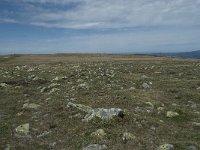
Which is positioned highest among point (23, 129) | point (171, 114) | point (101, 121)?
point (101, 121)

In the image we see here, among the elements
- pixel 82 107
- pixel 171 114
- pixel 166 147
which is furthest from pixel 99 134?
pixel 171 114

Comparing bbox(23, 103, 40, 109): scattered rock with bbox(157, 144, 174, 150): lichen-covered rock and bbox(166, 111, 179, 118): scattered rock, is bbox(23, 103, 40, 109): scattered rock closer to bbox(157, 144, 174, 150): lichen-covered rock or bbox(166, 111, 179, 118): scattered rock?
bbox(166, 111, 179, 118): scattered rock

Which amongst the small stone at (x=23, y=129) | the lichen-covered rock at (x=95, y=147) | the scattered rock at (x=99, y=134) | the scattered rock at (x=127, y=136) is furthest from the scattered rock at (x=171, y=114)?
the small stone at (x=23, y=129)

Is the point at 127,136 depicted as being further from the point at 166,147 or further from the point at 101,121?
the point at 101,121

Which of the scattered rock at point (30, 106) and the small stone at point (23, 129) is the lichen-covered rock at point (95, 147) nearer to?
the small stone at point (23, 129)

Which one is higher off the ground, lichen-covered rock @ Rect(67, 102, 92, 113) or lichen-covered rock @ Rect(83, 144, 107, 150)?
lichen-covered rock @ Rect(67, 102, 92, 113)

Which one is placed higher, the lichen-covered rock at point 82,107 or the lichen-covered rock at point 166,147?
the lichen-covered rock at point 82,107

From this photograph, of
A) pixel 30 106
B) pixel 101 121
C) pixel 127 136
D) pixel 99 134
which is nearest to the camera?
pixel 127 136

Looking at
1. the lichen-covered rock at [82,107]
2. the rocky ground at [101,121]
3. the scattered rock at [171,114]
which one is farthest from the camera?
the lichen-covered rock at [82,107]

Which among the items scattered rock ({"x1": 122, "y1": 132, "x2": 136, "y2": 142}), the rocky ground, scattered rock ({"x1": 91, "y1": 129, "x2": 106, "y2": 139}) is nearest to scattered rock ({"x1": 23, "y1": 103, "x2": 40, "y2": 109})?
the rocky ground

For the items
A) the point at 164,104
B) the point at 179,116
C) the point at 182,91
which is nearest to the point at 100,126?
the point at 179,116

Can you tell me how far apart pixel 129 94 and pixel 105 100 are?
2906 millimetres

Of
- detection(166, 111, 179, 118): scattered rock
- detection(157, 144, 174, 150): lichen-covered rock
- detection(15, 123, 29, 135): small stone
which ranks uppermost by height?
detection(166, 111, 179, 118): scattered rock

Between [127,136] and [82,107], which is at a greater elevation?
[82,107]
